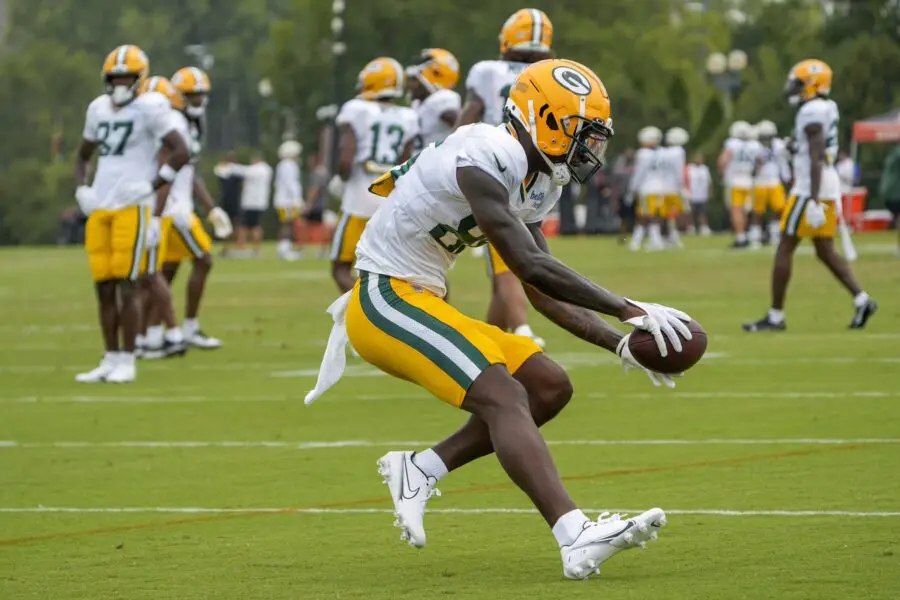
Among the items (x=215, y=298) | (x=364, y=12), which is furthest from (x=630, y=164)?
(x=215, y=298)

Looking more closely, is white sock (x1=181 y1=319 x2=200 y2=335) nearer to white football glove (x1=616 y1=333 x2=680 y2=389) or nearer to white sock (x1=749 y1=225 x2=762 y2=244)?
white football glove (x1=616 y1=333 x2=680 y2=389)

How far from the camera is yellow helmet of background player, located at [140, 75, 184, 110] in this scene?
16.8 m

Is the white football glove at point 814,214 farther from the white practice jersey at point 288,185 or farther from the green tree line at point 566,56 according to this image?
the green tree line at point 566,56

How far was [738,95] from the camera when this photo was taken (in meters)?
68.0

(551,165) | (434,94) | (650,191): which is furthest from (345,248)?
(650,191)

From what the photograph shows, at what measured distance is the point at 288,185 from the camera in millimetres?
40688

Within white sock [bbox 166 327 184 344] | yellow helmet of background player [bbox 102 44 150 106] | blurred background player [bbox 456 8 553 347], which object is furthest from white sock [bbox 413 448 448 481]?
white sock [bbox 166 327 184 344]

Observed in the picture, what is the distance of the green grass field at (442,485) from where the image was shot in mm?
6867

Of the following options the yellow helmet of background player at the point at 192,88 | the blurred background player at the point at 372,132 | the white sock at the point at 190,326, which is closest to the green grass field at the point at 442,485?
the white sock at the point at 190,326

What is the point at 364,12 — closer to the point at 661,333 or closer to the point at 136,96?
the point at 136,96

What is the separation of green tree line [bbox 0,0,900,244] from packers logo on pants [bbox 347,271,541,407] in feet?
142

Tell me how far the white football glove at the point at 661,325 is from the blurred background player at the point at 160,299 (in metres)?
9.50

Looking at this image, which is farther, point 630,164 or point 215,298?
point 630,164

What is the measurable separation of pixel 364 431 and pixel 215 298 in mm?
13191
